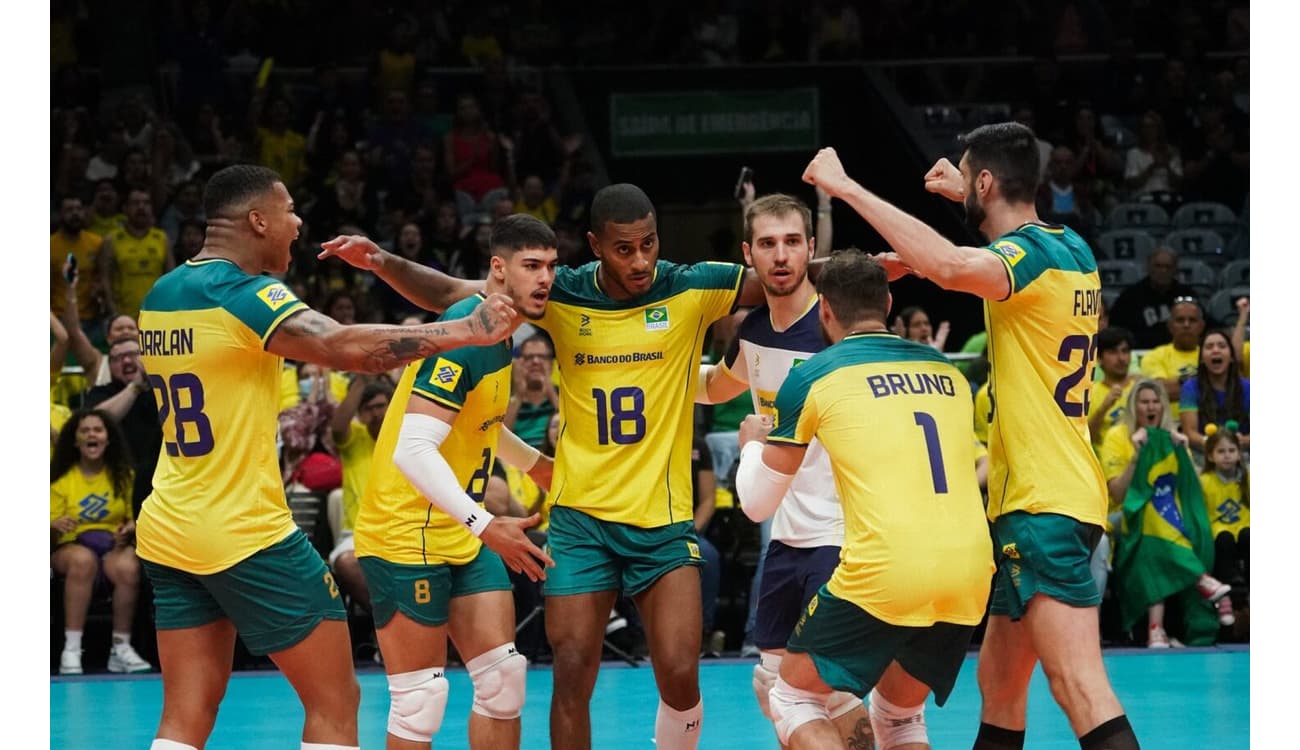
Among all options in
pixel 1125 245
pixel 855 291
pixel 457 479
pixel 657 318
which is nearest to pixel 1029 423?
pixel 855 291

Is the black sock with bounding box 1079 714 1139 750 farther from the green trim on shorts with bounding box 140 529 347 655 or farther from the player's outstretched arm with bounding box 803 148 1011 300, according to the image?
the green trim on shorts with bounding box 140 529 347 655

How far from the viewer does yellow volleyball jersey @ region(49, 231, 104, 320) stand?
1341 cm

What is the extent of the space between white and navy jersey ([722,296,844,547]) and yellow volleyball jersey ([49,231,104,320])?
8.41m

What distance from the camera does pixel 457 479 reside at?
20.1 feet

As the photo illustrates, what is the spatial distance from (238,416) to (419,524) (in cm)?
107

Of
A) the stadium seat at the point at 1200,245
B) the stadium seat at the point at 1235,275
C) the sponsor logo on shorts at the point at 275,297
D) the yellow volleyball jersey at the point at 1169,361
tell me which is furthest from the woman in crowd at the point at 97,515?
the stadium seat at the point at 1200,245

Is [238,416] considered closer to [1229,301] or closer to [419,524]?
[419,524]

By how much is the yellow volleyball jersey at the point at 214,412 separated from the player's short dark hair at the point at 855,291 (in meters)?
1.71

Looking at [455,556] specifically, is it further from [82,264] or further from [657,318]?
[82,264]

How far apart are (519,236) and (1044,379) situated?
1.96 metres

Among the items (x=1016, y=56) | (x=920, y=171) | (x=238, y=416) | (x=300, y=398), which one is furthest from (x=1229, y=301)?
(x=238, y=416)

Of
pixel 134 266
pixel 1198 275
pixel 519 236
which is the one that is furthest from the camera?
pixel 1198 275

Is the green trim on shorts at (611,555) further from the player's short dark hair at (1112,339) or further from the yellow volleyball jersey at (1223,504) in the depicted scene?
the yellow volleyball jersey at (1223,504)

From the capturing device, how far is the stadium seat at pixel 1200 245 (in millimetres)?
16891
